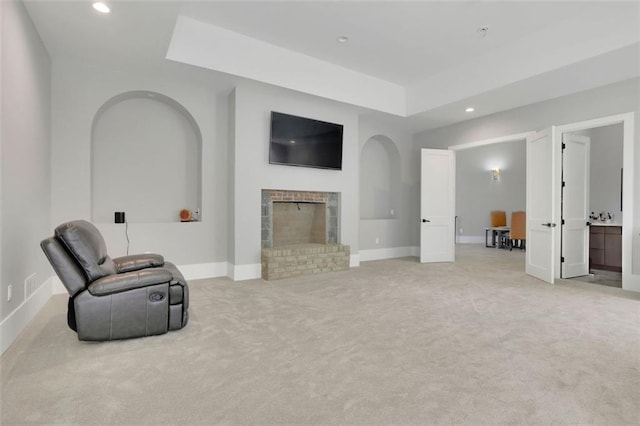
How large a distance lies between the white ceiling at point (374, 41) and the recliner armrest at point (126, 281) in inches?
92.6

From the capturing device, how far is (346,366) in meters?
2.18

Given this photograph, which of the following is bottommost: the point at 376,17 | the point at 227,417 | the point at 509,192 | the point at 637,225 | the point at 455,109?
the point at 227,417

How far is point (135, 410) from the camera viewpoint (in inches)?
67.4

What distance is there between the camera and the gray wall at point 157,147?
13.3 ft

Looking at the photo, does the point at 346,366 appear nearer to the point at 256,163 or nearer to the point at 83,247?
the point at 83,247

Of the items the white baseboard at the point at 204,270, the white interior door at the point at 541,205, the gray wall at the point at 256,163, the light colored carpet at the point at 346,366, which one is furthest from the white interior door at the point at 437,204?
the white baseboard at the point at 204,270

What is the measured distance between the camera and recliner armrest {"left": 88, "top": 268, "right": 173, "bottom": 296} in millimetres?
2516

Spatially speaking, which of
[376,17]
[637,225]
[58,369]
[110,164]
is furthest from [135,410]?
[637,225]

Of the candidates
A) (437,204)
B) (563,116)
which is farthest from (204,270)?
(563,116)

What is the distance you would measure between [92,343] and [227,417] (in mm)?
1557

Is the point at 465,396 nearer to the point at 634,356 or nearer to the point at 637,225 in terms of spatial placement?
the point at 634,356

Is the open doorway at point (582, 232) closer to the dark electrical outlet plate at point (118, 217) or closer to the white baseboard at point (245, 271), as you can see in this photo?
the white baseboard at point (245, 271)

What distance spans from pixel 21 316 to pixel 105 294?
0.95m

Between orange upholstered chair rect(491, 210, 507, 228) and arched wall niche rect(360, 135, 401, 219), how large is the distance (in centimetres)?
386
